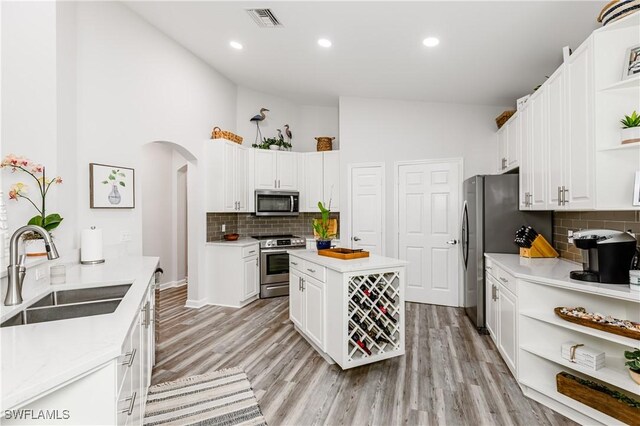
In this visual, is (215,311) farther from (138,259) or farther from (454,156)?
(454,156)

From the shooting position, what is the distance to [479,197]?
11.7 feet

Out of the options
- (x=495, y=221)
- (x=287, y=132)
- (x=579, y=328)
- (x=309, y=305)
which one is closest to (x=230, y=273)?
(x=309, y=305)

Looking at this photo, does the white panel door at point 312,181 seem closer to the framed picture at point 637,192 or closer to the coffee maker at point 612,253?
the coffee maker at point 612,253

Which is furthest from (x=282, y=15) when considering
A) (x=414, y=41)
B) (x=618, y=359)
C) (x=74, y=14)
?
(x=618, y=359)

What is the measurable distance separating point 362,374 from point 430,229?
259 cm

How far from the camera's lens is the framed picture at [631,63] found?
1.89 m

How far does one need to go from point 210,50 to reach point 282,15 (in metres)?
1.48

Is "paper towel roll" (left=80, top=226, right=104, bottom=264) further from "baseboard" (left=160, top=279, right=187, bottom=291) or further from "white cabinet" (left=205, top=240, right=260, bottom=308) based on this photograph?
"baseboard" (left=160, top=279, right=187, bottom=291)

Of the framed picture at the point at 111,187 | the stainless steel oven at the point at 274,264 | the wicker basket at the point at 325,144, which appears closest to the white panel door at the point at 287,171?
the wicker basket at the point at 325,144

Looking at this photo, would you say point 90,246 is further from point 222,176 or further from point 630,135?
point 630,135

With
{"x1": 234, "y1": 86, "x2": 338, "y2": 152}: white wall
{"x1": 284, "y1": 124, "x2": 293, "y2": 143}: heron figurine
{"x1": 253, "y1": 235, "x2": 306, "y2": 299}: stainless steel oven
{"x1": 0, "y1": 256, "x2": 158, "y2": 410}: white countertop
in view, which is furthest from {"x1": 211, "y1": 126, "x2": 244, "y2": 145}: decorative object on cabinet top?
A: {"x1": 0, "y1": 256, "x2": 158, "y2": 410}: white countertop

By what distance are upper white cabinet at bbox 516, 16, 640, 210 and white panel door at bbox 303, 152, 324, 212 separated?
327 centimetres

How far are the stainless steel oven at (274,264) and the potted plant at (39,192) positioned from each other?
2752 mm

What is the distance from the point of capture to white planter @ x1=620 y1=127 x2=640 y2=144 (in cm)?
188
